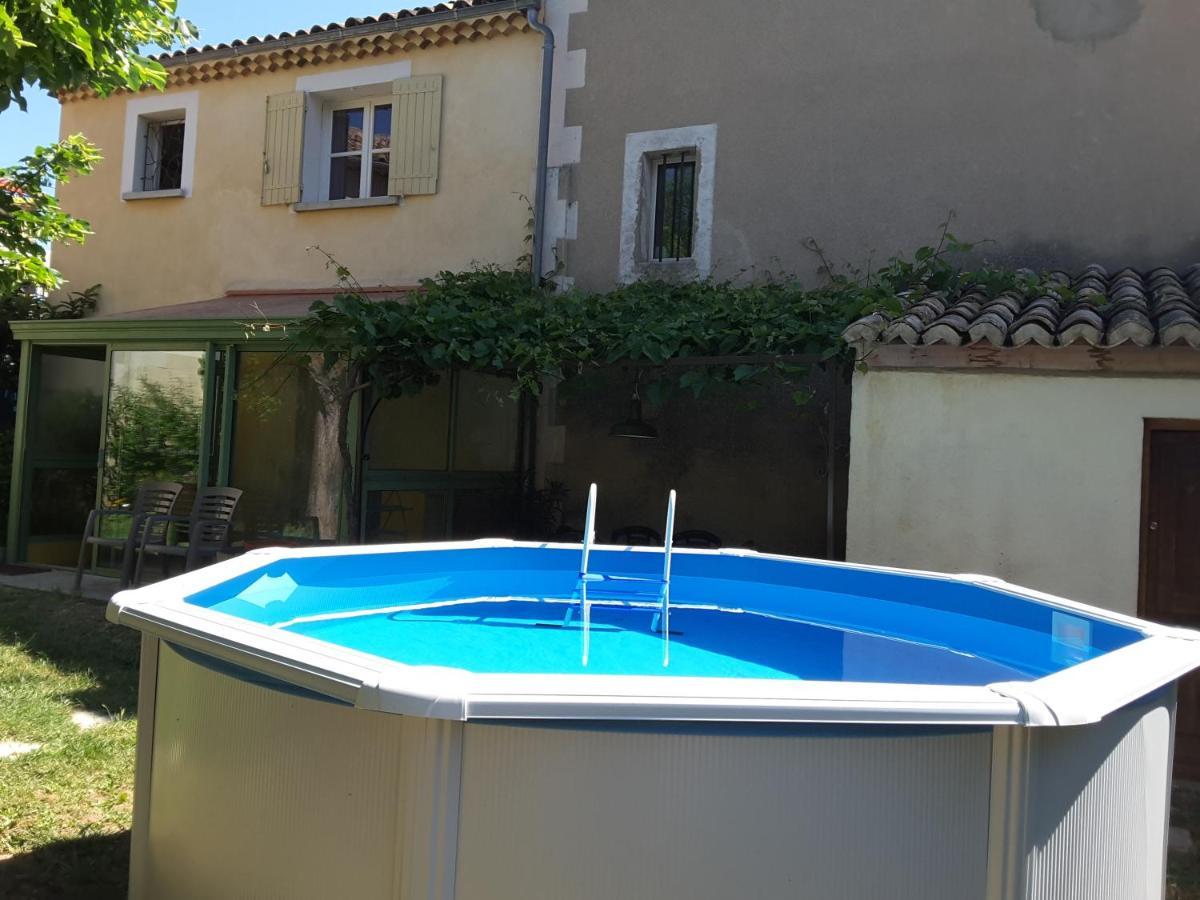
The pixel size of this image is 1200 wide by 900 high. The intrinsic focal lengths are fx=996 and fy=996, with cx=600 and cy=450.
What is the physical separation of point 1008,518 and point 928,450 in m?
0.64

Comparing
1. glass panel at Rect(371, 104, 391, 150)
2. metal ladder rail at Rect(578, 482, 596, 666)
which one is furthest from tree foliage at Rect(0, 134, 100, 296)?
metal ladder rail at Rect(578, 482, 596, 666)

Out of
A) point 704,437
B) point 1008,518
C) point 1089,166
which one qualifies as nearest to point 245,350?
point 704,437

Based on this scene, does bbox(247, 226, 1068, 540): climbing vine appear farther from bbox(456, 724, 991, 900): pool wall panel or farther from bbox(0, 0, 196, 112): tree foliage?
bbox(456, 724, 991, 900): pool wall panel

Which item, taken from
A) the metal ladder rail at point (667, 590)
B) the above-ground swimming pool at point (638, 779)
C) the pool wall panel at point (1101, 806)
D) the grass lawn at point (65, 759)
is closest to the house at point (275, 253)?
the grass lawn at point (65, 759)

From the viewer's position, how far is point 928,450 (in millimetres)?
6355

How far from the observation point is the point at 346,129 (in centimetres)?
1155

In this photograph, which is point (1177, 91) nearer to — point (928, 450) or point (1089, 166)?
point (1089, 166)

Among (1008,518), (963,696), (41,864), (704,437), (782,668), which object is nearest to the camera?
(963,696)

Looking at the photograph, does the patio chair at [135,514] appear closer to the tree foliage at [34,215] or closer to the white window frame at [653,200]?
the tree foliage at [34,215]

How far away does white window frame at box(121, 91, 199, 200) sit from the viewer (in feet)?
39.4

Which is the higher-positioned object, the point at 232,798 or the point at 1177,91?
the point at 1177,91

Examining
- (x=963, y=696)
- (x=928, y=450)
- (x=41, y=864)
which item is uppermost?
(x=928, y=450)

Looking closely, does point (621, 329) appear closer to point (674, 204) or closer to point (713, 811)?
point (674, 204)

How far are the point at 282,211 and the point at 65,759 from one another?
7737 millimetres
